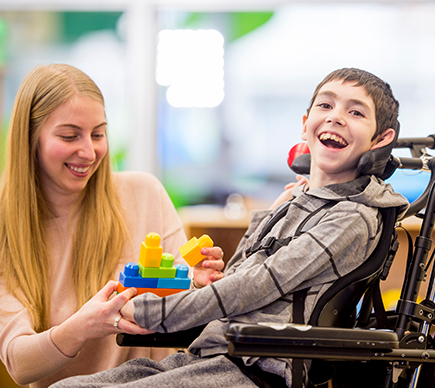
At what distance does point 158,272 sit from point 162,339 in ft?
0.55

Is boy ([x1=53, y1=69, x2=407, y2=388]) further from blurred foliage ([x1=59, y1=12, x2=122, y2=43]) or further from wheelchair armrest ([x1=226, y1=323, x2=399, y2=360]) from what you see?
blurred foliage ([x1=59, y1=12, x2=122, y2=43])

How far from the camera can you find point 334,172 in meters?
1.20

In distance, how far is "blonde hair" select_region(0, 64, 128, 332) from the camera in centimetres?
136

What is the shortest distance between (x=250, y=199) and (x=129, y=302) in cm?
207

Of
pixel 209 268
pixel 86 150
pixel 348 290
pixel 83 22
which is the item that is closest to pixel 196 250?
pixel 209 268

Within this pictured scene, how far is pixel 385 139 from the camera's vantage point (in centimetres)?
119

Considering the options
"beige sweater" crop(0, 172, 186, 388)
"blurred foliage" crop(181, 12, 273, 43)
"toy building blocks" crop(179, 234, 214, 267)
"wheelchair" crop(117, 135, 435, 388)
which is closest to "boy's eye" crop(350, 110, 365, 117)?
"wheelchair" crop(117, 135, 435, 388)

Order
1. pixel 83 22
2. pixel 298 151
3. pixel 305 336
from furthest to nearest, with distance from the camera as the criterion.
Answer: pixel 83 22
pixel 298 151
pixel 305 336

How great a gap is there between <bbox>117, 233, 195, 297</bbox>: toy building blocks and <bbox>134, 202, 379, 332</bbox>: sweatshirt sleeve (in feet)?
0.19

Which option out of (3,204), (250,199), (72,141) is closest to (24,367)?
(3,204)

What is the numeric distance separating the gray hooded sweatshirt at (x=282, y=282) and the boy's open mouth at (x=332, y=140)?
0.37ft

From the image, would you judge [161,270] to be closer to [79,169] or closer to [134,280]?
[134,280]

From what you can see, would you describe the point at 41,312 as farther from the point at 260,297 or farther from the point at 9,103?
the point at 9,103

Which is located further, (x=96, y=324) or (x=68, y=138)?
(x=68, y=138)
